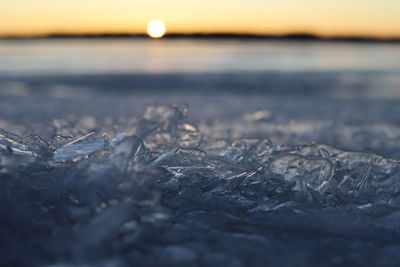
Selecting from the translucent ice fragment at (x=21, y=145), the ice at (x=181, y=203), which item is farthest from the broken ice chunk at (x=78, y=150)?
the translucent ice fragment at (x=21, y=145)

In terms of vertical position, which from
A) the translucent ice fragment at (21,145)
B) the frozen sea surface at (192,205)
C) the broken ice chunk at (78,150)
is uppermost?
the translucent ice fragment at (21,145)

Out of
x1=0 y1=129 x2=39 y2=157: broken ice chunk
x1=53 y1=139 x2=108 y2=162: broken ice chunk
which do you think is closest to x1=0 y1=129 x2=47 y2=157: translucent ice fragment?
x1=0 y1=129 x2=39 y2=157: broken ice chunk

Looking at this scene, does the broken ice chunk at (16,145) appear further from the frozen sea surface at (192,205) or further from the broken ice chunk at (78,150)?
the broken ice chunk at (78,150)

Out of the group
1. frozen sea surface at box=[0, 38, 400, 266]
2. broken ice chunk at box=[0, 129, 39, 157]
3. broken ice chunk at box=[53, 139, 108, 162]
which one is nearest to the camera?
frozen sea surface at box=[0, 38, 400, 266]

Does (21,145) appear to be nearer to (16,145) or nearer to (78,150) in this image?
(16,145)

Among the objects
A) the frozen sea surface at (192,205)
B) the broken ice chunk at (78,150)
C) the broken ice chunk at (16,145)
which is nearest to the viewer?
the frozen sea surface at (192,205)

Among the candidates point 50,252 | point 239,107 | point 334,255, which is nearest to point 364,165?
point 334,255

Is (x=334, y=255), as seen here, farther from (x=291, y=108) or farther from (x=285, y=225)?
(x=291, y=108)

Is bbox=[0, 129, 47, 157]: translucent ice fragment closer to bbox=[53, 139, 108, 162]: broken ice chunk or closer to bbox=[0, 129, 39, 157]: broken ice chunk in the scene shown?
bbox=[0, 129, 39, 157]: broken ice chunk

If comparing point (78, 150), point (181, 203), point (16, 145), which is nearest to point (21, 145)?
point (16, 145)
